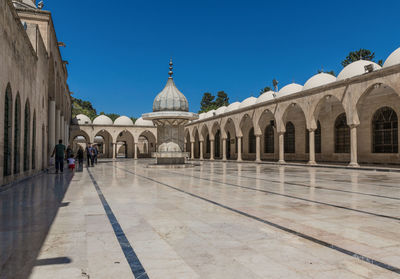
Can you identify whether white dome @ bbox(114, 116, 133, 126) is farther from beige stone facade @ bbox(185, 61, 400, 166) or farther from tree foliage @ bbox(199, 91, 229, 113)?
tree foliage @ bbox(199, 91, 229, 113)

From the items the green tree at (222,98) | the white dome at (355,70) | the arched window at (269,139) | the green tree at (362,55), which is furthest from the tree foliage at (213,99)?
the white dome at (355,70)

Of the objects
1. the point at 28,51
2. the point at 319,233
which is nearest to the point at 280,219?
the point at 319,233

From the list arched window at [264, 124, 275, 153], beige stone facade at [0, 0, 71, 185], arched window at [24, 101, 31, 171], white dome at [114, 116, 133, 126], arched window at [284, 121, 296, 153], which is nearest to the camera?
beige stone facade at [0, 0, 71, 185]

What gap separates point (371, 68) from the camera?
17453 mm

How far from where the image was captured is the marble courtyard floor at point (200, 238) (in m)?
2.85

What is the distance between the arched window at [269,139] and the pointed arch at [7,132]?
2485cm

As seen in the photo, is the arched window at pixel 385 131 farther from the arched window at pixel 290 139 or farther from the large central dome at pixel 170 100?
the large central dome at pixel 170 100

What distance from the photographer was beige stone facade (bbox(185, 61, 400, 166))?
59.3 feet

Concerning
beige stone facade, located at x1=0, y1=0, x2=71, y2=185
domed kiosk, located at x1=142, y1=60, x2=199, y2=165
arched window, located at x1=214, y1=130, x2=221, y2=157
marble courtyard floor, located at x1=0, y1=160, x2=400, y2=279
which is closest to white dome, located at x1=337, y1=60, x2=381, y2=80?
domed kiosk, located at x1=142, y1=60, x2=199, y2=165

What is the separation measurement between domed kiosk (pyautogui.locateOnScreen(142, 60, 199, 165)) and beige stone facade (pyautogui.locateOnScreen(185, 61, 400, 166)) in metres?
8.13

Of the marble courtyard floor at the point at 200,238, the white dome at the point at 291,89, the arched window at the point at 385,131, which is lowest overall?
the marble courtyard floor at the point at 200,238

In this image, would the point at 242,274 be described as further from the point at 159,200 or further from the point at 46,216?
the point at 159,200

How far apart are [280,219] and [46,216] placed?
11.8 feet

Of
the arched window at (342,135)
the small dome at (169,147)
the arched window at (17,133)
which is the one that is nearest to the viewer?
the arched window at (17,133)
